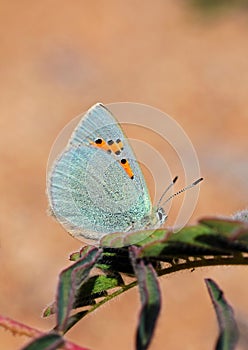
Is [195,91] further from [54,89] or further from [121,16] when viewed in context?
[121,16]

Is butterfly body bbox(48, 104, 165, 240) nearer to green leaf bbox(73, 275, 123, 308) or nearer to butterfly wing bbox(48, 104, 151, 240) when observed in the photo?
butterfly wing bbox(48, 104, 151, 240)

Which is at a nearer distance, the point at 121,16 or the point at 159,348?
the point at 159,348

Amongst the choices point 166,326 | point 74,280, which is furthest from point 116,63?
point 74,280

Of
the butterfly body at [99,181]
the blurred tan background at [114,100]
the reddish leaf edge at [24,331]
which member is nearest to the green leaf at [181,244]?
the reddish leaf edge at [24,331]

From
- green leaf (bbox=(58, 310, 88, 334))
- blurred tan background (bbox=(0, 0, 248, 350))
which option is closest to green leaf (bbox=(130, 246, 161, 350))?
green leaf (bbox=(58, 310, 88, 334))

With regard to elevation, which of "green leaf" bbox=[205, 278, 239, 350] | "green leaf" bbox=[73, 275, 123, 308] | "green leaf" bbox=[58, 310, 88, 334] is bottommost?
"green leaf" bbox=[205, 278, 239, 350]

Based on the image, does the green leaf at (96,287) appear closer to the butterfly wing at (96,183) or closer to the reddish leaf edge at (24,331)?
the reddish leaf edge at (24,331)
